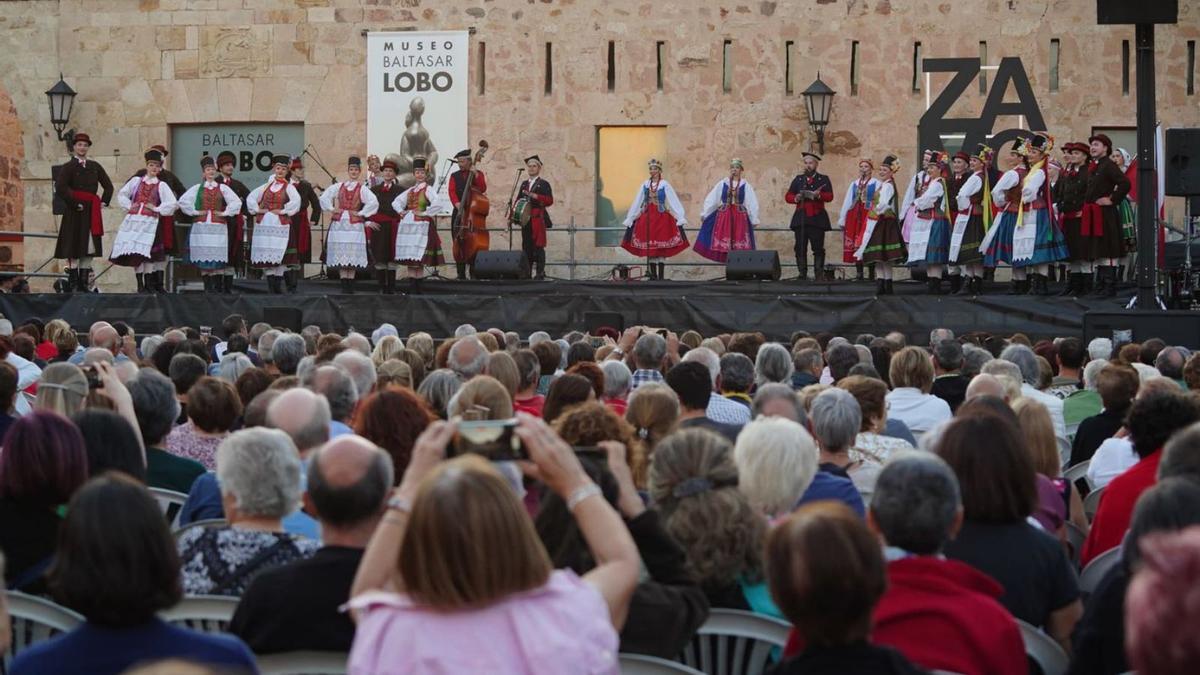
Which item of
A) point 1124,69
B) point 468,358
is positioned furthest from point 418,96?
point 468,358

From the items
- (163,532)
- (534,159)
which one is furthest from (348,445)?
(534,159)

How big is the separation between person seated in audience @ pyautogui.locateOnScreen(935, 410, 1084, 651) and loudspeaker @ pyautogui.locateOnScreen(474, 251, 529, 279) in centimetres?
1226

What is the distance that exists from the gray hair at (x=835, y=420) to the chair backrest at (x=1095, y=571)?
2.77 ft

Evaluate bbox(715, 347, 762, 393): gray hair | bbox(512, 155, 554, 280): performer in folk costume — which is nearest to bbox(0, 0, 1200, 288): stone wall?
bbox(512, 155, 554, 280): performer in folk costume

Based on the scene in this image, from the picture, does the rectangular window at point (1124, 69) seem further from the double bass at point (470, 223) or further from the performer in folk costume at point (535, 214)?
the double bass at point (470, 223)

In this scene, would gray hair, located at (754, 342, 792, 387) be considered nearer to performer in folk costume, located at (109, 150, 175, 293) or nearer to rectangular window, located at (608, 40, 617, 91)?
performer in folk costume, located at (109, 150, 175, 293)

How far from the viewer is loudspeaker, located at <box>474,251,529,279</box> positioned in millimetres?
15703

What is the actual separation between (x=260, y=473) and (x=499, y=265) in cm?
1230

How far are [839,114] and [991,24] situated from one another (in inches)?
73.0

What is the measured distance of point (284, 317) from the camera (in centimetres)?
1291

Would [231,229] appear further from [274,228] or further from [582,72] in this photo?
[582,72]

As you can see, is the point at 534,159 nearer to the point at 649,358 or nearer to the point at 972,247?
the point at 972,247

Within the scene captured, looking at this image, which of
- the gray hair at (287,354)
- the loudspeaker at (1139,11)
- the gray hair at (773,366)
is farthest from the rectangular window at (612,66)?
the gray hair at (773,366)

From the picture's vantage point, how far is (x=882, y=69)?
18.0 m
